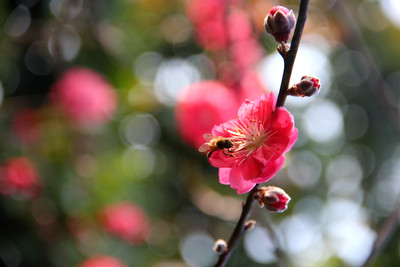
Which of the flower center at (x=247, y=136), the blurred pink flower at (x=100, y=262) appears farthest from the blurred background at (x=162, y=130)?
the flower center at (x=247, y=136)

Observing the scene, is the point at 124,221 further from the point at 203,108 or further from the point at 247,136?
the point at 247,136

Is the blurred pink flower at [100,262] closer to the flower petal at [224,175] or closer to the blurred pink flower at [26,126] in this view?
the blurred pink flower at [26,126]

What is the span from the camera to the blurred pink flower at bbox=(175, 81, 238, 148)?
4.17 feet

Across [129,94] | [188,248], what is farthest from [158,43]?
[188,248]

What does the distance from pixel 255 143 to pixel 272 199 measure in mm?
132

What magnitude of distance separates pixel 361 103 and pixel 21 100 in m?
1.75

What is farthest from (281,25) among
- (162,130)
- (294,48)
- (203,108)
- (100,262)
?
(162,130)

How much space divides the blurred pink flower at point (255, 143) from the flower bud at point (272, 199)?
0.02 meters

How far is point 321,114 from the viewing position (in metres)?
2.15

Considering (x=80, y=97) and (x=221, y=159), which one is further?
(x=80, y=97)

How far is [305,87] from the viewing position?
45cm

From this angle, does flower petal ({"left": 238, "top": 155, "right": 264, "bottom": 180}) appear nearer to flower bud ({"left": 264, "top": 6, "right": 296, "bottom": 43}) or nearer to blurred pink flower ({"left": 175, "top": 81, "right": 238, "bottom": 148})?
flower bud ({"left": 264, "top": 6, "right": 296, "bottom": 43})

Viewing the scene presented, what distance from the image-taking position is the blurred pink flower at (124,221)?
→ 1.51 metres

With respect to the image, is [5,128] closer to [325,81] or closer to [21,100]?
[21,100]
